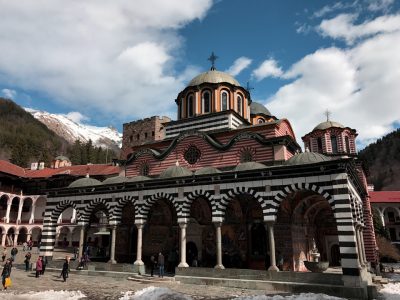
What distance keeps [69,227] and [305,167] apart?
3301cm

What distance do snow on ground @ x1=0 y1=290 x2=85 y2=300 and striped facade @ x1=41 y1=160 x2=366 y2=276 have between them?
6.21m

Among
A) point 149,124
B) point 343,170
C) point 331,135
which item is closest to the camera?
point 343,170

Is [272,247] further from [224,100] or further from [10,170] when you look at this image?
[10,170]

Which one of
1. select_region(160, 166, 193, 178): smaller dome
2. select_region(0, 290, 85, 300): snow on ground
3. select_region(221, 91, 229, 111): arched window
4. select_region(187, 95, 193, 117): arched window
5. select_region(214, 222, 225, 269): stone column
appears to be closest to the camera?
select_region(0, 290, 85, 300): snow on ground

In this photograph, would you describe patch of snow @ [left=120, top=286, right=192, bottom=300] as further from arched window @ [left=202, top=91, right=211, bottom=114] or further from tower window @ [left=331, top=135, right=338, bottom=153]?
tower window @ [left=331, top=135, right=338, bottom=153]

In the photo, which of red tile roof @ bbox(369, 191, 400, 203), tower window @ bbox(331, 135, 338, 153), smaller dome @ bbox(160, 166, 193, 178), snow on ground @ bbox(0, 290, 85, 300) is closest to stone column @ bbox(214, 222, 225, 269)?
smaller dome @ bbox(160, 166, 193, 178)

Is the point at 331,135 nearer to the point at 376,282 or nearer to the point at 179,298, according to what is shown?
the point at 376,282

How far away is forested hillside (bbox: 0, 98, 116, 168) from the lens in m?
68.8

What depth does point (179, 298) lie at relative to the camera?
10953 mm

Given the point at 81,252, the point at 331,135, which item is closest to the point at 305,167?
the point at 81,252

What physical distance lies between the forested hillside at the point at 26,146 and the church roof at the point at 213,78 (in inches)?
1924

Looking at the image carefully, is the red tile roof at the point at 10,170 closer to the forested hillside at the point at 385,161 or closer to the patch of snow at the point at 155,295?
the patch of snow at the point at 155,295

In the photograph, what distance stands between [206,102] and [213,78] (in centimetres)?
188

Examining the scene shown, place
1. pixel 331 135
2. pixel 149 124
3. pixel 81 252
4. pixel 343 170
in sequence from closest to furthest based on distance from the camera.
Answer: pixel 343 170
pixel 81 252
pixel 331 135
pixel 149 124
